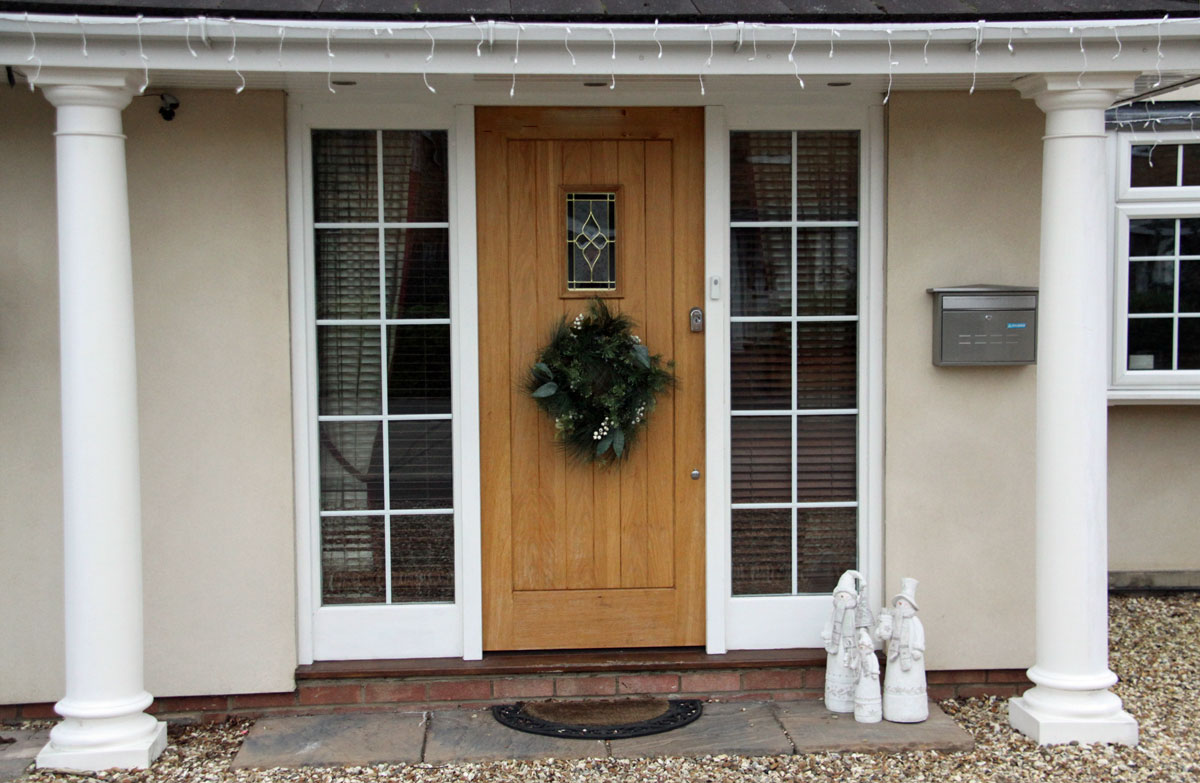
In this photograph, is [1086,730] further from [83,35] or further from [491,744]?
[83,35]

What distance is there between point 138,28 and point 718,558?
318 cm

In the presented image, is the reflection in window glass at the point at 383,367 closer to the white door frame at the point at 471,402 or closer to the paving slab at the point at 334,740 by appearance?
the white door frame at the point at 471,402

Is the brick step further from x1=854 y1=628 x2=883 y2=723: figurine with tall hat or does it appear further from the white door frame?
x1=854 y1=628 x2=883 y2=723: figurine with tall hat

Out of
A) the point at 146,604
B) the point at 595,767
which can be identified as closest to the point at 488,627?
the point at 595,767

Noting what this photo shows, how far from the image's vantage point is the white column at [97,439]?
4.30m

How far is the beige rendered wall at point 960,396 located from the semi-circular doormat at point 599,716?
1.13m

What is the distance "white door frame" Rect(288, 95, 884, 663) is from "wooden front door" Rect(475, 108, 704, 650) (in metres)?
0.07

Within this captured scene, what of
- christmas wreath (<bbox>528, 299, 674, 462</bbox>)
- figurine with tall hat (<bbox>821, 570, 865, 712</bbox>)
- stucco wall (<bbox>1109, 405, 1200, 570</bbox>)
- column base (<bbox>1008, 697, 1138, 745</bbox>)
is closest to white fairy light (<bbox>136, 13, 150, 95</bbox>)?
christmas wreath (<bbox>528, 299, 674, 462</bbox>)

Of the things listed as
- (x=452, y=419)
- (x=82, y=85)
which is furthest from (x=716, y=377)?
(x=82, y=85)

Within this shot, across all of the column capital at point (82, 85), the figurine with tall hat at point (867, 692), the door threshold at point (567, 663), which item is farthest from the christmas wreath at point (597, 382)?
the column capital at point (82, 85)

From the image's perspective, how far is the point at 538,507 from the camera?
5.16m

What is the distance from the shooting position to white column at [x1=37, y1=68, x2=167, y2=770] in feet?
14.1

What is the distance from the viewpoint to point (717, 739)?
4664 millimetres

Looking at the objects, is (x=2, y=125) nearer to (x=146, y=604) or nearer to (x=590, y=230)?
(x=146, y=604)
